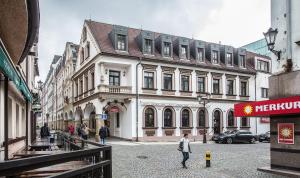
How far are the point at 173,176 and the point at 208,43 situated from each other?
2839cm

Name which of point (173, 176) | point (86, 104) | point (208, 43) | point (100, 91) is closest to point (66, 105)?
point (86, 104)

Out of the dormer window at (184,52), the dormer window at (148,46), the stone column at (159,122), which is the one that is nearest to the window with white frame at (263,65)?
the dormer window at (184,52)

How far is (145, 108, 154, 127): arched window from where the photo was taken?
3178 cm

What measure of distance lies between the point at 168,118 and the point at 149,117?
233cm

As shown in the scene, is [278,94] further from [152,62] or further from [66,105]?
[66,105]

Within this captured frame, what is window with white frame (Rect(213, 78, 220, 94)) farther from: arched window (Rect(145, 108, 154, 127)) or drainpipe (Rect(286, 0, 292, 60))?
drainpipe (Rect(286, 0, 292, 60))

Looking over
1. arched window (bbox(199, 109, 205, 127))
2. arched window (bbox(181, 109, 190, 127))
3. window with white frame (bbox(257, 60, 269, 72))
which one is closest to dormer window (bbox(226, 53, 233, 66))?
window with white frame (bbox(257, 60, 269, 72))

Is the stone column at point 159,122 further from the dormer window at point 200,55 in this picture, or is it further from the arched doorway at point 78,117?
the arched doorway at point 78,117

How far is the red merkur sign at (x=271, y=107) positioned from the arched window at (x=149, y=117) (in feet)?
63.8

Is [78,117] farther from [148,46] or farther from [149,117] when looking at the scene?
[148,46]

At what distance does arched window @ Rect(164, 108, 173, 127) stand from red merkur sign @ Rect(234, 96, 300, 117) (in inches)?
801

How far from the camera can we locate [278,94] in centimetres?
1138

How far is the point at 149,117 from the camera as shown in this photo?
105 feet

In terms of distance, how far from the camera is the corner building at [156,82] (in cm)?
3084
